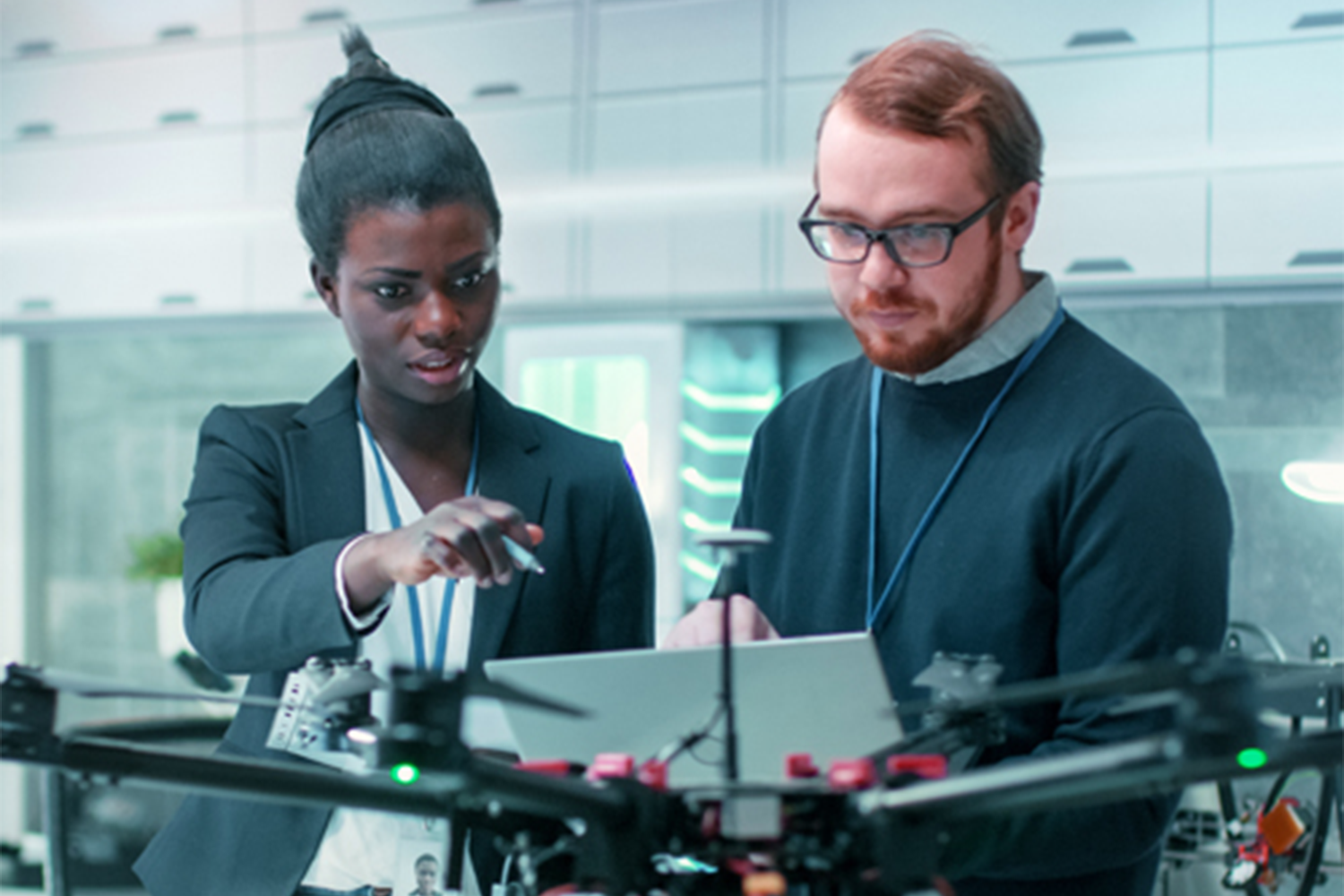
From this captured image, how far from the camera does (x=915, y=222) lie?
1.08 meters

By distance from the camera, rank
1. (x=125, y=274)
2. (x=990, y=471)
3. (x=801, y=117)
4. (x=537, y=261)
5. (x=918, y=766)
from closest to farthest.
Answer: (x=918, y=766)
(x=990, y=471)
(x=801, y=117)
(x=537, y=261)
(x=125, y=274)

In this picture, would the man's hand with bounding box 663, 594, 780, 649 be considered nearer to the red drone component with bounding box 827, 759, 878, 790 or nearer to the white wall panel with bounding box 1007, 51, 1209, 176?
the red drone component with bounding box 827, 759, 878, 790

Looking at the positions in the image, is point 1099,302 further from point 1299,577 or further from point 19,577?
point 19,577

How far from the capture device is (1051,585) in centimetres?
109

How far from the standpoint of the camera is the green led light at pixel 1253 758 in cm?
57

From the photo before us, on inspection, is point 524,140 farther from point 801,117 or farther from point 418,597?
point 418,597

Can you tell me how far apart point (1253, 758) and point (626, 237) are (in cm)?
300

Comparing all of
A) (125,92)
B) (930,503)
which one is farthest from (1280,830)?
(125,92)

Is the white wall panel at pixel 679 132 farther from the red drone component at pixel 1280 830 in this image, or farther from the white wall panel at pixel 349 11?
the red drone component at pixel 1280 830

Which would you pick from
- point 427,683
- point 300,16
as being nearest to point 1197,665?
point 427,683

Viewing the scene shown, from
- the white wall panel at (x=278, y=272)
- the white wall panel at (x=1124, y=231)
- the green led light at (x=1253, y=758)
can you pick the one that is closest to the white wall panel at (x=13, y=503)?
the white wall panel at (x=278, y=272)

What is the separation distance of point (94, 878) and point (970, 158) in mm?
3529

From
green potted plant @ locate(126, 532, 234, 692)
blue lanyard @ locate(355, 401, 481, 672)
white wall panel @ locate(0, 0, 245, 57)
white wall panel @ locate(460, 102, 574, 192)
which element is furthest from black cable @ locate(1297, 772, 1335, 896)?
white wall panel @ locate(0, 0, 245, 57)

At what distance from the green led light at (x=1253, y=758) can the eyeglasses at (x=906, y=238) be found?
0.59 metres
